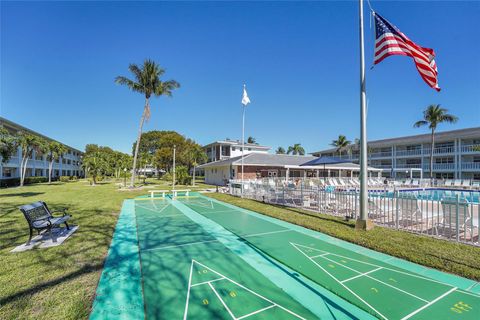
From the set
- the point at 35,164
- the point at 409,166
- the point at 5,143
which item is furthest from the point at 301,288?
the point at 409,166

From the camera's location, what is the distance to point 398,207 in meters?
8.89

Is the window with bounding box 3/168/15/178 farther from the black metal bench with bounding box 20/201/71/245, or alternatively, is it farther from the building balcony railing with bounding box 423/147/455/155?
the building balcony railing with bounding box 423/147/455/155

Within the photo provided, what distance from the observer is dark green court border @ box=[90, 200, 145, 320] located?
11.6ft

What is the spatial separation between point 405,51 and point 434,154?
46937mm

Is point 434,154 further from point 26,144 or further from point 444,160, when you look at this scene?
point 26,144

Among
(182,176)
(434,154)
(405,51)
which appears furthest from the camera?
(434,154)

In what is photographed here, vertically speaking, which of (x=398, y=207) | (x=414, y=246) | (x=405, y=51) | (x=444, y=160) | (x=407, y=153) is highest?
(x=405, y=51)

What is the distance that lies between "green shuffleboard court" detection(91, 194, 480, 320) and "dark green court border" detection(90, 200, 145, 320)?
0.02 metres

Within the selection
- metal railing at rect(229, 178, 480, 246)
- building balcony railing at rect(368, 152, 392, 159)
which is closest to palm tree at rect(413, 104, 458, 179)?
building balcony railing at rect(368, 152, 392, 159)

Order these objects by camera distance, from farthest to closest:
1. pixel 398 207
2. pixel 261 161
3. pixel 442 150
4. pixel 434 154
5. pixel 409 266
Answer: pixel 434 154 → pixel 442 150 → pixel 261 161 → pixel 398 207 → pixel 409 266

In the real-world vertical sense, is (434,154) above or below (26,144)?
above

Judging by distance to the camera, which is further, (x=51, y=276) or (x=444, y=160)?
(x=444, y=160)

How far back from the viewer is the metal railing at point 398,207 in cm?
692

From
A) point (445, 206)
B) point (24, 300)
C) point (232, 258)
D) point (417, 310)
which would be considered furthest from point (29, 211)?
point (445, 206)
